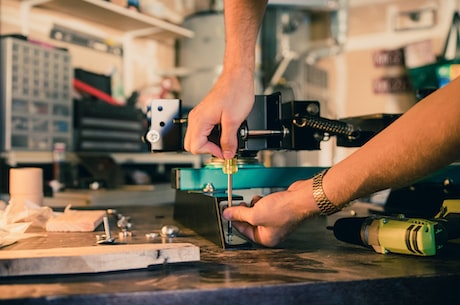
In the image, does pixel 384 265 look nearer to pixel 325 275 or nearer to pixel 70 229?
pixel 325 275

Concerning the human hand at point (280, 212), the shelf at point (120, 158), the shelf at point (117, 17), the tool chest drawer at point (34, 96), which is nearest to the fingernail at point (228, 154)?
the human hand at point (280, 212)

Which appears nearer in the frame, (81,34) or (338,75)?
(81,34)

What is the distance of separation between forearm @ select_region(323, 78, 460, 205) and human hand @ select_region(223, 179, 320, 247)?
0.05 metres

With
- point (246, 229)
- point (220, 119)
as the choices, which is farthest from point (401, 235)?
point (220, 119)

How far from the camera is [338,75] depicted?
13.1 feet

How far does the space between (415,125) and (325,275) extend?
0.23 metres

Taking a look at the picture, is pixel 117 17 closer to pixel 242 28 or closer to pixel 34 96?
pixel 34 96

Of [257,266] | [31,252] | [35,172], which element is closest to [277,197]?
[257,266]

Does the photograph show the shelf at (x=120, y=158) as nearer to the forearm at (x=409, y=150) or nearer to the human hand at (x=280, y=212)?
the human hand at (x=280, y=212)

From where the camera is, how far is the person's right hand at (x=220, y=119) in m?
0.84

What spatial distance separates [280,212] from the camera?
2.51 feet

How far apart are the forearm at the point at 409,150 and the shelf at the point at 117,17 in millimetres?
2062

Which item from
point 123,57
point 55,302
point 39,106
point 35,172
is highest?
point 123,57

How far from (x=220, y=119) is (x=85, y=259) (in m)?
0.35
